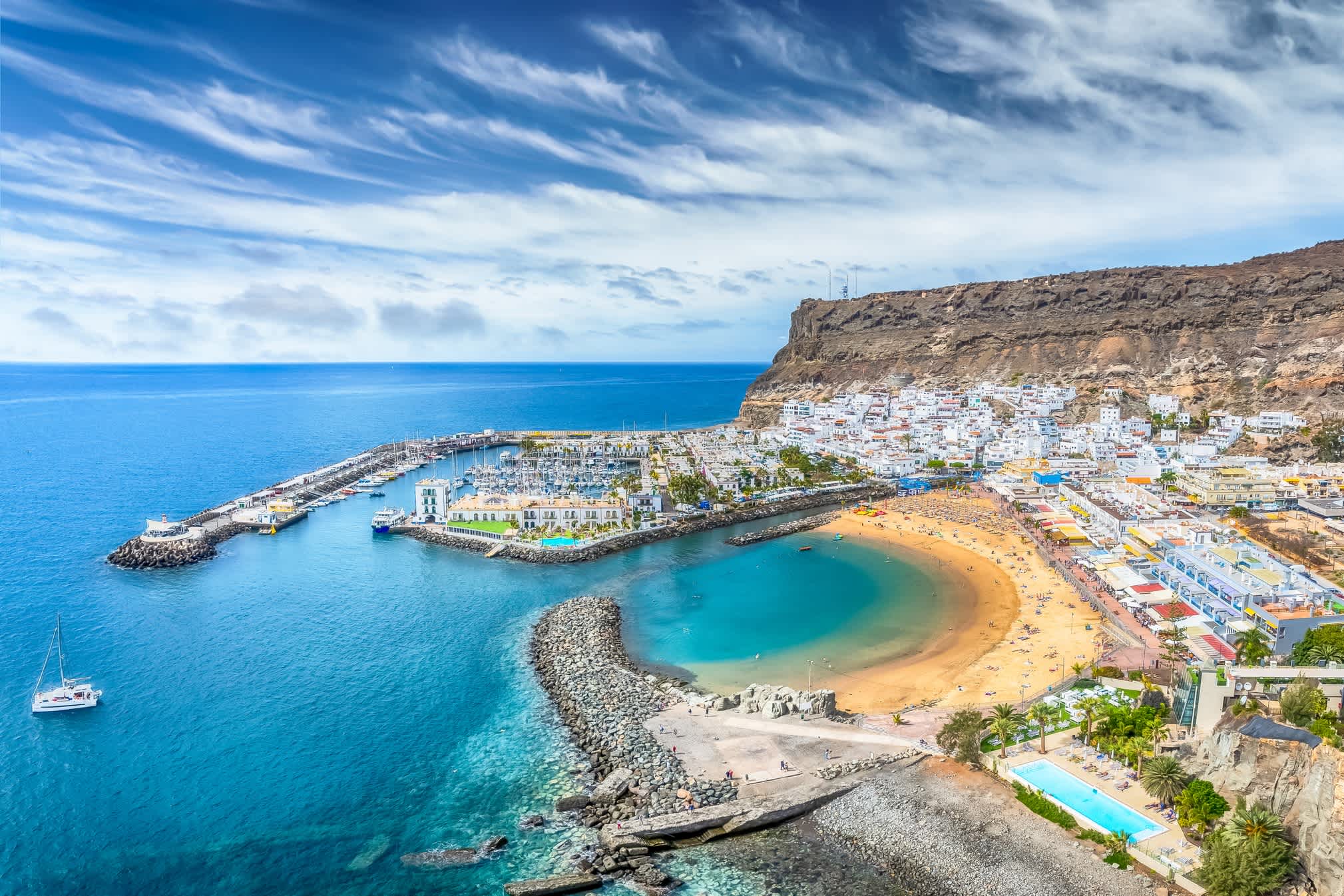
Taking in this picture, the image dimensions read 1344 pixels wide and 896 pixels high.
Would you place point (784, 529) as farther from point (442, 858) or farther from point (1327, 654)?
point (442, 858)

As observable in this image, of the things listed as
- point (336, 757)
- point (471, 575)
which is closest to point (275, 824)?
point (336, 757)

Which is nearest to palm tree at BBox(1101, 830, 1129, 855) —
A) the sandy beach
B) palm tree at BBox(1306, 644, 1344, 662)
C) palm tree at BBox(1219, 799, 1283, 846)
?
palm tree at BBox(1219, 799, 1283, 846)

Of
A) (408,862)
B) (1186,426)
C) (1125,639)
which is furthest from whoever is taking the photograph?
(1186,426)

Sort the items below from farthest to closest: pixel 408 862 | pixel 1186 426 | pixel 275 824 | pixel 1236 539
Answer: pixel 1186 426 → pixel 1236 539 → pixel 275 824 → pixel 408 862

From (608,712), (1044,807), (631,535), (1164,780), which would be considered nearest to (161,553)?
(631,535)

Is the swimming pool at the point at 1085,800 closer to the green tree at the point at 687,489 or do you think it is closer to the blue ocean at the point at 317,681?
the blue ocean at the point at 317,681

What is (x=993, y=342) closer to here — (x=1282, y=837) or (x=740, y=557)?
(x=740, y=557)

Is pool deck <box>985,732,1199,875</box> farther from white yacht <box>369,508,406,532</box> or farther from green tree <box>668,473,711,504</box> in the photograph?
white yacht <box>369,508,406,532</box>
